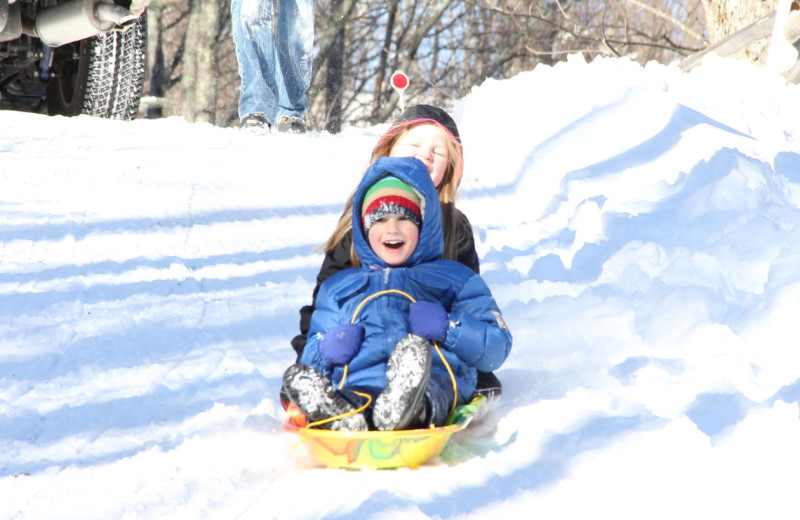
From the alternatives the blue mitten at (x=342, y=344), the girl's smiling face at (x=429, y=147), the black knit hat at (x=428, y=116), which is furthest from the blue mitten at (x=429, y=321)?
the black knit hat at (x=428, y=116)

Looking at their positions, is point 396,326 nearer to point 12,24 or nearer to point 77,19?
point 77,19

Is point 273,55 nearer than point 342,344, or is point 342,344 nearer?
point 342,344

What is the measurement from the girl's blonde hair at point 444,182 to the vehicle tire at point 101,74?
104 inches

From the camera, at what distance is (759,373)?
86.6 inches

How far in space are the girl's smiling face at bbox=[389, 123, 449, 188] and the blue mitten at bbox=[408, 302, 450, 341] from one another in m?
0.70

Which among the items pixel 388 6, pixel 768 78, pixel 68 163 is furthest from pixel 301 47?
pixel 388 6

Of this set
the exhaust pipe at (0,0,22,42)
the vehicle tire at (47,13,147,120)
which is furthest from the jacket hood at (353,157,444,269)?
the vehicle tire at (47,13,147,120)

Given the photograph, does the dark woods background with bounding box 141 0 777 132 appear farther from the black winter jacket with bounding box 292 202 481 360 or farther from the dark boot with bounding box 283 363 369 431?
the dark boot with bounding box 283 363 369 431

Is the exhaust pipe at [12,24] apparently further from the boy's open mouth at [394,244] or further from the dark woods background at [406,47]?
the dark woods background at [406,47]

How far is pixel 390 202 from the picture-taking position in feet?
7.34

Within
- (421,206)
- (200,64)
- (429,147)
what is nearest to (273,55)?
(429,147)

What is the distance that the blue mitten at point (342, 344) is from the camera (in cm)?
206

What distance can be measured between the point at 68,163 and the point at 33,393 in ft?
6.24

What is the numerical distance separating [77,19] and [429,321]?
304cm
